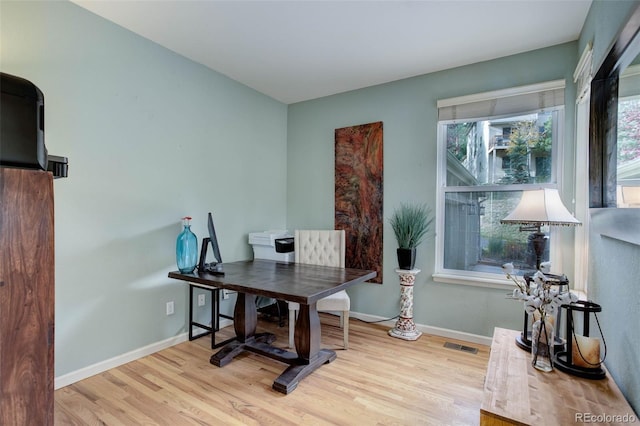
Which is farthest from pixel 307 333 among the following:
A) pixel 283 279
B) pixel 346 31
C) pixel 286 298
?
pixel 346 31

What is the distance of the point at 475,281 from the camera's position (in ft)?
9.46

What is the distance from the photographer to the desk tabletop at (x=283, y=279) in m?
2.02

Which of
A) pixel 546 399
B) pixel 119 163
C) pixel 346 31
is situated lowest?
pixel 546 399

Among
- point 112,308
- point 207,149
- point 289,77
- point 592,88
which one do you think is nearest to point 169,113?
point 207,149

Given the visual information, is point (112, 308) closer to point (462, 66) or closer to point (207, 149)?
point (207, 149)

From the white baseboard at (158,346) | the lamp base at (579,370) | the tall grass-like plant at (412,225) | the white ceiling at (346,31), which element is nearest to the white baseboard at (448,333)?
the white baseboard at (158,346)

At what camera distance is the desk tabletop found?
6.62 feet

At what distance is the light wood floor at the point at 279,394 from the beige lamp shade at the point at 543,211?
1196 mm

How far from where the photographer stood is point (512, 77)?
9.09 ft

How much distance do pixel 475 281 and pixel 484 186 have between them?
0.89m

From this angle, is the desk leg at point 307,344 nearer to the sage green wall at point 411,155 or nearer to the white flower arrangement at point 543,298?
the sage green wall at point 411,155

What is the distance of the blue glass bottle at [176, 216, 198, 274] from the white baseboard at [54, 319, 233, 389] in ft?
2.34

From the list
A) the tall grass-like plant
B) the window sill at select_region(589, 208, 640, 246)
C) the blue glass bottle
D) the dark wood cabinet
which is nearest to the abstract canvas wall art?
the tall grass-like plant

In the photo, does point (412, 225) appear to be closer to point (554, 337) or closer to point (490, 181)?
point (490, 181)
